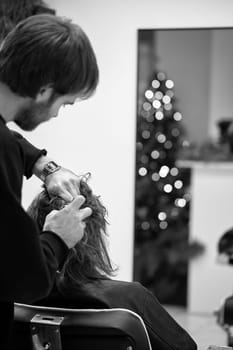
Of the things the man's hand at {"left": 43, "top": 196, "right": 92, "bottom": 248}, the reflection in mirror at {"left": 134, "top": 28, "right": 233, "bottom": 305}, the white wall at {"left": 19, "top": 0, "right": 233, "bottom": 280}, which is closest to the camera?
the man's hand at {"left": 43, "top": 196, "right": 92, "bottom": 248}

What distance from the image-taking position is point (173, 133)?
3473mm

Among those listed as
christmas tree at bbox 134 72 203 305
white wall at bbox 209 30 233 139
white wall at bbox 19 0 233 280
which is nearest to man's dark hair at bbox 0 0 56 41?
white wall at bbox 19 0 233 280

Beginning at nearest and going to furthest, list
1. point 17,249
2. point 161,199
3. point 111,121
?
→ point 17,249 → point 111,121 → point 161,199

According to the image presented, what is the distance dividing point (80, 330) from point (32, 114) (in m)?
0.55

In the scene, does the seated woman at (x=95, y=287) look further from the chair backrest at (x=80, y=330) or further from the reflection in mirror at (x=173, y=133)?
the reflection in mirror at (x=173, y=133)

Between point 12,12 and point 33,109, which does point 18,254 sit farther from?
point 12,12

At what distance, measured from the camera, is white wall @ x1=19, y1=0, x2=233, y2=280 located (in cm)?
295

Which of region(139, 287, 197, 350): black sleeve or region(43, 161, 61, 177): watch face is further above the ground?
region(43, 161, 61, 177): watch face

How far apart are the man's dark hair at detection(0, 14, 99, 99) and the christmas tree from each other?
1878 mm

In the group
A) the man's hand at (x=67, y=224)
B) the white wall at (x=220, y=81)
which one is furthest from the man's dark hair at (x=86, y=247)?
the white wall at (x=220, y=81)

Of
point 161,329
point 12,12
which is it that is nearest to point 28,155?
point 161,329

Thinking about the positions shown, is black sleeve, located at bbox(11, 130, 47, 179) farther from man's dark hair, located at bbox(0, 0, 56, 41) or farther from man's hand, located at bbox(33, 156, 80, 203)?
man's dark hair, located at bbox(0, 0, 56, 41)

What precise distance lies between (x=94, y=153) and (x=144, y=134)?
1.11 ft

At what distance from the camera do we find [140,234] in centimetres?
333
